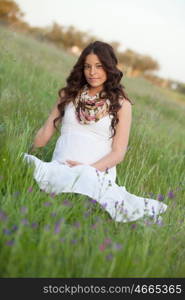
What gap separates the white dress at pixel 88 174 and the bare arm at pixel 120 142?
0.32ft

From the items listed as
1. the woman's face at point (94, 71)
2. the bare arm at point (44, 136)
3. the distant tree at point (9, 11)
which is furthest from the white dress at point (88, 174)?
the distant tree at point (9, 11)

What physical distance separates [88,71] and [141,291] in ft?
7.15

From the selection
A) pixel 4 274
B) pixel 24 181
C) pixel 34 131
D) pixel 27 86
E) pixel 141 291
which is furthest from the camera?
pixel 27 86

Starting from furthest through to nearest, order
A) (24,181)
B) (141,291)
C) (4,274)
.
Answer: (24,181)
(141,291)
(4,274)

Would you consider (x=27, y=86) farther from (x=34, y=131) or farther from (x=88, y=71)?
(x=88, y=71)

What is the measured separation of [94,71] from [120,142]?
0.64 metres

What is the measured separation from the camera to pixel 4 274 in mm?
2084

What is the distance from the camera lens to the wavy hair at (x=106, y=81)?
12.8ft

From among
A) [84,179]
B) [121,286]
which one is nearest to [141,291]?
[121,286]

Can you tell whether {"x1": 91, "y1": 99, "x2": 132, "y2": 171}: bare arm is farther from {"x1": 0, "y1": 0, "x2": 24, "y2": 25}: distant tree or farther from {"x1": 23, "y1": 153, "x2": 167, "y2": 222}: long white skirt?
{"x1": 0, "y1": 0, "x2": 24, "y2": 25}: distant tree

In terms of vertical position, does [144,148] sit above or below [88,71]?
below

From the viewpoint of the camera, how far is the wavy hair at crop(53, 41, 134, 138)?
3.91m

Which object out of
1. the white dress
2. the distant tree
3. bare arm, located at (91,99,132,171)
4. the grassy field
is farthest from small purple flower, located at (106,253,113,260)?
the distant tree

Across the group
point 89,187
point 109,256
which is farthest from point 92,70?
point 109,256
